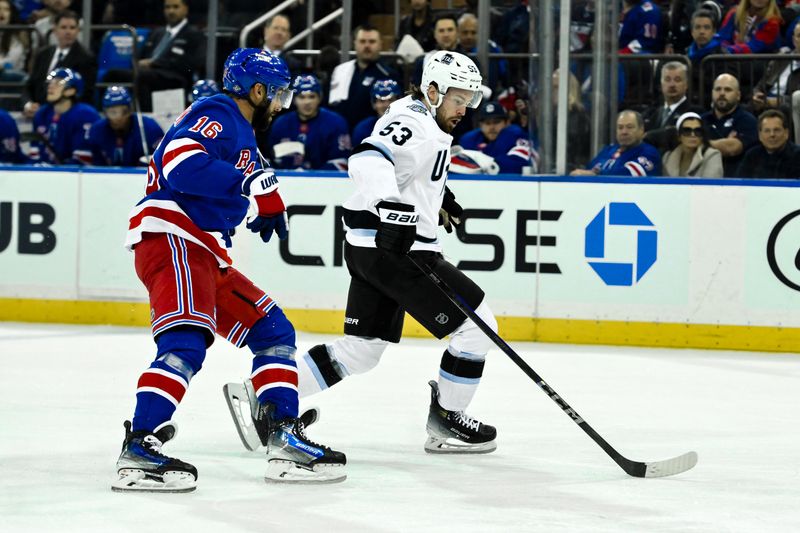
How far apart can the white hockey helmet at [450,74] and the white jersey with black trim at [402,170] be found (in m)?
0.09

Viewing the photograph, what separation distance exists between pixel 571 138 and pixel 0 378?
3515mm

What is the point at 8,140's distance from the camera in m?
9.50

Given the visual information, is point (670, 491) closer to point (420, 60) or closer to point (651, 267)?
point (651, 267)

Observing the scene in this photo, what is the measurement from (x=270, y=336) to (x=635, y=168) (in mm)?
4118

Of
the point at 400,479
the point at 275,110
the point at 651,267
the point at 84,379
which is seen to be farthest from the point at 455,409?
the point at 651,267

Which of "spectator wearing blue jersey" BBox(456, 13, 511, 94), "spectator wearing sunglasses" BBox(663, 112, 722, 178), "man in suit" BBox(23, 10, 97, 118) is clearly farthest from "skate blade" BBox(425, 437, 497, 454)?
"man in suit" BBox(23, 10, 97, 118)

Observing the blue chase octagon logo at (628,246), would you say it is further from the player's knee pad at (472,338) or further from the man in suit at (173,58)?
the man in suit at (173,58)

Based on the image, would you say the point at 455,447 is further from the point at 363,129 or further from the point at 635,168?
the point at 363,129

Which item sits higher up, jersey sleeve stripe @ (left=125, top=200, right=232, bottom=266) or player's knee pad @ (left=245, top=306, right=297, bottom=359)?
jersey sleeve stripe @ (left=125, top=200, right=232, bottom=266)

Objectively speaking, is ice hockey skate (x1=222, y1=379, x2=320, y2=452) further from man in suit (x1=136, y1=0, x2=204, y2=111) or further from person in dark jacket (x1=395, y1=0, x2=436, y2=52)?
man in suit (x1=136, y1=0, x2=204, y2=111)

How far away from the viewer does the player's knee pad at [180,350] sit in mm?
3961

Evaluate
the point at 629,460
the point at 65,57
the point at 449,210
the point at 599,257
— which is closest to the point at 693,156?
the point at 599,257

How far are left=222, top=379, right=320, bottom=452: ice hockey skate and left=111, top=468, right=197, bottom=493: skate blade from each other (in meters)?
0.58

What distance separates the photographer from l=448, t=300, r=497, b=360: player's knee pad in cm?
474
